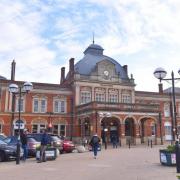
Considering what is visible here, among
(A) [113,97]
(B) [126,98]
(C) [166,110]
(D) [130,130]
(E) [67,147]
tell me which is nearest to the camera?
(E) [67,147]

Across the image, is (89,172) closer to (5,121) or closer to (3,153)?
(3,153)

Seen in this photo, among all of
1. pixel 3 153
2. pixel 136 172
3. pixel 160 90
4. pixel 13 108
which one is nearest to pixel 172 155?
pixel 136 172

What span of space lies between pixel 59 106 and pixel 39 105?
10.9 ft

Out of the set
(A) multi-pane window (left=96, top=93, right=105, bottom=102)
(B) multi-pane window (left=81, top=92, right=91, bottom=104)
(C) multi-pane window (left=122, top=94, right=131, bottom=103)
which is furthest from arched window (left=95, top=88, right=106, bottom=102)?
(C) multi-pane window (left=122, top=94, right=131, bottom=103)

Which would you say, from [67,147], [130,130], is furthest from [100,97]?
[67,147]

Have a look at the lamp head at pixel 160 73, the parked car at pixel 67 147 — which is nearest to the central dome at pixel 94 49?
the parked car at pixel 67 147

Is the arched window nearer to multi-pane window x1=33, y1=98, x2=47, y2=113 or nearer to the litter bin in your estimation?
multi-pane window x1=33, y1=98, x2=47, y2=113

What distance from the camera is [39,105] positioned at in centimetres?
4672

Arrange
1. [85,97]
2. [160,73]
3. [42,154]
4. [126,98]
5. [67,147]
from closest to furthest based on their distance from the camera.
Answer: [160,73] → [42,154] → [67,147] → [85,97] → [126,98]

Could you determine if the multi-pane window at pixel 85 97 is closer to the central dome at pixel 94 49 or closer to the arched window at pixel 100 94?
the arched window at pixel 100 94

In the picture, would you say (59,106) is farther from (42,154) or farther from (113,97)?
(42,154)

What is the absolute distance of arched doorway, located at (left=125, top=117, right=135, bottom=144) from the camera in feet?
136

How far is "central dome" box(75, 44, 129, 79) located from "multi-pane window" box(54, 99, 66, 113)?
5541mm

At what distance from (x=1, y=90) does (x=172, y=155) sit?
34194 mm
